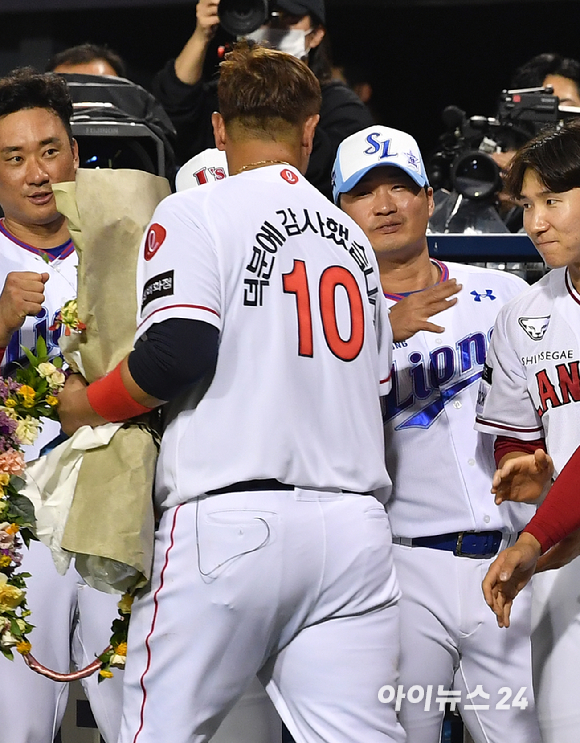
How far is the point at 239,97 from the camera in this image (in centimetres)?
211

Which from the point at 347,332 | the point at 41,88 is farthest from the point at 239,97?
the point at 41,88

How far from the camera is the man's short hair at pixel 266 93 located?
2.10 m

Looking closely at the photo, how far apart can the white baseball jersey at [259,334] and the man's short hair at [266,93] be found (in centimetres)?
10

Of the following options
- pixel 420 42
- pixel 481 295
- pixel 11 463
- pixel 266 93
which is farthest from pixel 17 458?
pixel 420 42

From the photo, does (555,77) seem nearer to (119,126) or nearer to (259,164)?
(119,126)

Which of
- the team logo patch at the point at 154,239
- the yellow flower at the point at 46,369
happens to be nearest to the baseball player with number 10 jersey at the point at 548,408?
the team logo patch at the point at 154,239

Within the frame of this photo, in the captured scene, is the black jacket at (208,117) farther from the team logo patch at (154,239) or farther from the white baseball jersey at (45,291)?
the team logo patch at (154,239)

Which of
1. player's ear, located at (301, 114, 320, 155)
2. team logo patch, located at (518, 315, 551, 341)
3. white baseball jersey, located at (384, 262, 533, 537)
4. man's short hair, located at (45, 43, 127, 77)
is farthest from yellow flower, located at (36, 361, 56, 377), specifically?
man's short hair, located at (45, 43, 127, 77)

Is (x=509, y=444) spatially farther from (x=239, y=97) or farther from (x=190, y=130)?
(x=190, y=130)

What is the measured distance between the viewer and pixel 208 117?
4.18 metres

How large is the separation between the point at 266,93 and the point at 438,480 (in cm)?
100

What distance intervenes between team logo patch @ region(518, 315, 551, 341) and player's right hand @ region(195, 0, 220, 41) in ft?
7.04

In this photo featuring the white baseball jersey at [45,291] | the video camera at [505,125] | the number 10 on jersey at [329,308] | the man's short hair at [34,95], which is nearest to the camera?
the number 10 on jersey at [329,308]

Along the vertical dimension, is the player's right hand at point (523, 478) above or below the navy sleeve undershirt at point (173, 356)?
below
